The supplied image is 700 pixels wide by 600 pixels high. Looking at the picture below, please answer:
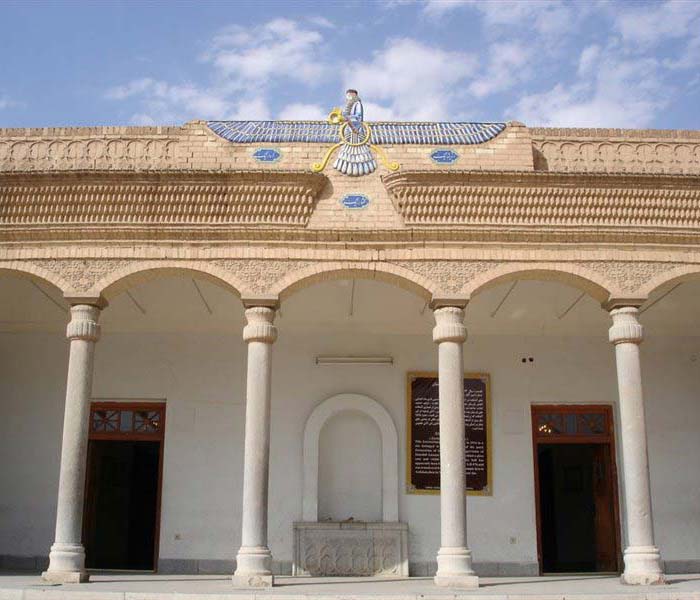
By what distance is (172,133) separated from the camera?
993cm

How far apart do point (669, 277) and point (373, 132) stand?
11.7 ft

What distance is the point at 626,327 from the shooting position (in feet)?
30.2

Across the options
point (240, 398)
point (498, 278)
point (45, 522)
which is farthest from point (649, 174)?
point (45, 522)

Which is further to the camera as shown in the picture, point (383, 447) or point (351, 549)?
point (383, 447)

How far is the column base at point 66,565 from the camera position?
8.47 meters

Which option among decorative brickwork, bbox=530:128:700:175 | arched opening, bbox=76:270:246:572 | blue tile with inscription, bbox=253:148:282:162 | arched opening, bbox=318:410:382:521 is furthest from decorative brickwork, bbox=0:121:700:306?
arched opening, bbox=318:410:382:521

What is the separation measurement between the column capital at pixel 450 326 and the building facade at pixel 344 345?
1.6 inches

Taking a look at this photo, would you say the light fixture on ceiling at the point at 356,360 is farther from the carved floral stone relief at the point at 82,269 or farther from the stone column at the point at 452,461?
the carved floral stone relief at the point at 82,269

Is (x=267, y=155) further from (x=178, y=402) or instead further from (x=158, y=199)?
(x=178, y=402)

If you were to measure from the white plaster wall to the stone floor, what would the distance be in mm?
1707

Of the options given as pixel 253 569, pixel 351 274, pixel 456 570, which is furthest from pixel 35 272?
pixel 456 570

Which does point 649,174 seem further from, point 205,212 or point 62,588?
point 62,588

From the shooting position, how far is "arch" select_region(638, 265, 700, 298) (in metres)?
9.33

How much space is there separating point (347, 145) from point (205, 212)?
173 centimetres
